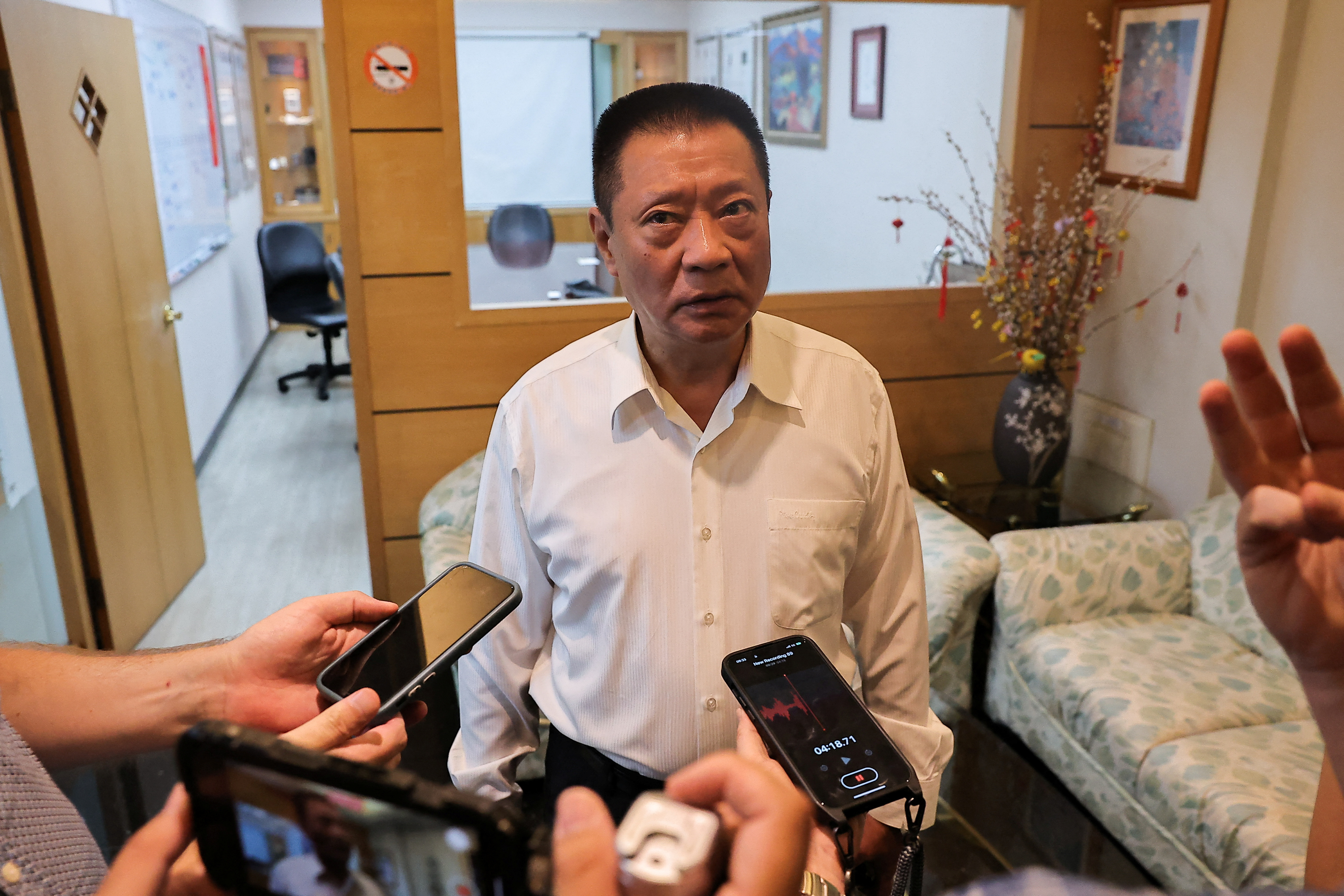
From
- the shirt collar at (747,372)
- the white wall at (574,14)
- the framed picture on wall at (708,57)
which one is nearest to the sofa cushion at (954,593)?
the shirt collar at (747,372)

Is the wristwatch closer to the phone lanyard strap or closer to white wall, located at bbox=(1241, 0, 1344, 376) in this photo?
the phone lanyard strap

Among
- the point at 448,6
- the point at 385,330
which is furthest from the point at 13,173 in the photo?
the point at 448,6

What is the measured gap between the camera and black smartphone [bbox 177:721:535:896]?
1.55 feet

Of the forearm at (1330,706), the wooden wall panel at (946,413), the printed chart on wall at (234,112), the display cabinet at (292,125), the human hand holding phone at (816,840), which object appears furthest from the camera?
the display cabinet at (292,125)

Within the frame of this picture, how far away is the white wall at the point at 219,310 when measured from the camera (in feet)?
16.0

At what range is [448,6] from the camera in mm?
2436

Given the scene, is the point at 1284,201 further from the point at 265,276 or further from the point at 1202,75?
the point at 265,276

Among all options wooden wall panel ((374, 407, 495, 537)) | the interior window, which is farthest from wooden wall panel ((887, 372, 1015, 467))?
wooden wall panel ((374, 407, 495, 537))

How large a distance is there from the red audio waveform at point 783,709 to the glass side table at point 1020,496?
1.83 meters

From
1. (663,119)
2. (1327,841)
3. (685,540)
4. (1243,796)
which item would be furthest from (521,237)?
(1327,841)

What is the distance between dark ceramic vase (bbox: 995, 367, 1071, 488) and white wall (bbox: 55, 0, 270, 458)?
3150 millimetres

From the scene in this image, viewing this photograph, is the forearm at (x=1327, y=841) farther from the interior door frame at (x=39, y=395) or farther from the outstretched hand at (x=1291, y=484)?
the interior door frame at (x=39, y=395)

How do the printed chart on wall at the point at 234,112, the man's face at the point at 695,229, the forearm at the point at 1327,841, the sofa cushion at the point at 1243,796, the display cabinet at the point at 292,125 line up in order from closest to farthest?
the forearm at the point at 1327,841 → the man's face at the point at 695,229 → the sofa cushion at the point at 1243,796 → the printed chart on wall at the point at 234,112 → the display cabinet at the point at 292,125

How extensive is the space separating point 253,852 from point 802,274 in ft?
10.5
